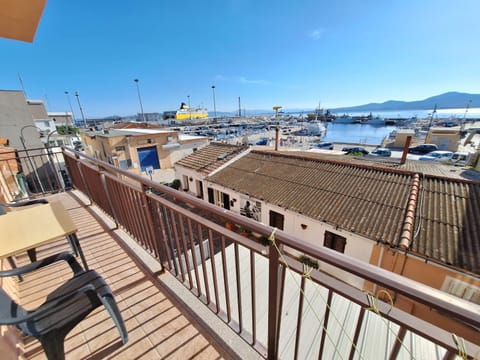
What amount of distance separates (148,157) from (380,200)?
16328 millimetres

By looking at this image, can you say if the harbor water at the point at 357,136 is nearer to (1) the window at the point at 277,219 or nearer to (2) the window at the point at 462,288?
(1) the window at the point at 277,219

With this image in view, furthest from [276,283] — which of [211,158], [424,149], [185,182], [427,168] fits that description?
[424,149]

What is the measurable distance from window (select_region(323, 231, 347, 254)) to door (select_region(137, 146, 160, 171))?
15.2 m

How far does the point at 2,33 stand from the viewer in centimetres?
230

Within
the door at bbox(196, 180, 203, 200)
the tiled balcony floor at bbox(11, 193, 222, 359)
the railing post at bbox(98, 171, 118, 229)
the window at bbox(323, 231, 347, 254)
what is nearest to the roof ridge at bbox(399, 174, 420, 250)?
the window at bbox(323, 231, 347, 254)

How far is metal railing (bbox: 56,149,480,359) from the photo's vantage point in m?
0.70

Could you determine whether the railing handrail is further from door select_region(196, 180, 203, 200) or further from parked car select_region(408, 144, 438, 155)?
parked car select_region(408, 144, 438, 155)

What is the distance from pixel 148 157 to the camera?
16.8 meters

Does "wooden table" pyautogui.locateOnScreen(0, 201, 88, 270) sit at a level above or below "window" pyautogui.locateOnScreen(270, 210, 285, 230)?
above

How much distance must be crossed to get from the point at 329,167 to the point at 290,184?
74.7 inches

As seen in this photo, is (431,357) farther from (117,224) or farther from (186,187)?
(186,187)

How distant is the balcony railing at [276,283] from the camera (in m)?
0.70

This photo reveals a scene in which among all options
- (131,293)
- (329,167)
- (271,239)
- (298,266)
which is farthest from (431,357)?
(329,167)

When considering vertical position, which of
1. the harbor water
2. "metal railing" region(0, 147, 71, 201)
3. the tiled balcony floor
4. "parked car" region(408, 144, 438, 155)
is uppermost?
"metal railing" region(0, 147, 71, 201)
